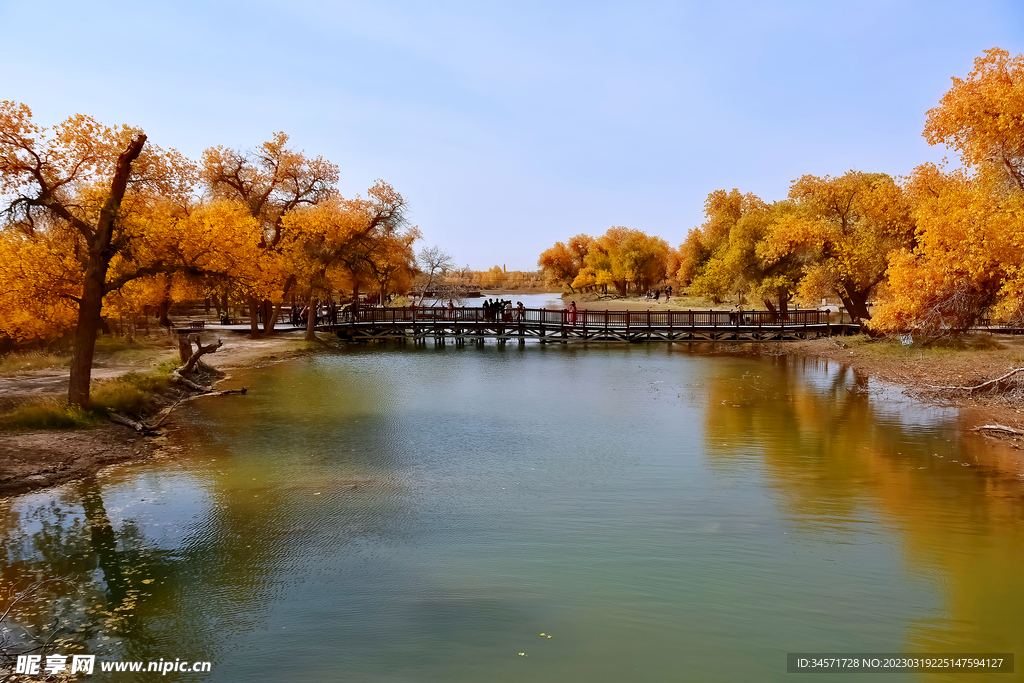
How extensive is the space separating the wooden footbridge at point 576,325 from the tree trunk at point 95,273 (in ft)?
95.1

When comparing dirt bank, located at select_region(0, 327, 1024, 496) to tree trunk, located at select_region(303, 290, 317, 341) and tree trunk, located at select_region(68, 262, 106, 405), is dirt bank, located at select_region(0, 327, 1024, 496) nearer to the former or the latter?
tree trunk, located at select_region(303, 290, 317, 341)

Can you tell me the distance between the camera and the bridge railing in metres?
44.3

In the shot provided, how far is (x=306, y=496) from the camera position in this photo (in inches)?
492

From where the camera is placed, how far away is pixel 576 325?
147 feet

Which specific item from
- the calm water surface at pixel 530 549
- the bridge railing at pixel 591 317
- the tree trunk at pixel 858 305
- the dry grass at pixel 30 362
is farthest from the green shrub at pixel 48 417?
the tree trunk at pixel 858 305

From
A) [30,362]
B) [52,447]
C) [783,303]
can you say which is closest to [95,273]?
[52,447]

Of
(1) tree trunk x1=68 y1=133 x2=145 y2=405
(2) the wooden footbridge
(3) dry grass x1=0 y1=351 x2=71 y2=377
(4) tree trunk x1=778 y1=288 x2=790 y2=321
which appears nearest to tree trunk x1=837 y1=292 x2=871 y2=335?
(2) the wooden footbridge

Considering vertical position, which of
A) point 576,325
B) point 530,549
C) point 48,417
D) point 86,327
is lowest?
point 530,549

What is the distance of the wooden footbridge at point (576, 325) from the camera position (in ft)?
144

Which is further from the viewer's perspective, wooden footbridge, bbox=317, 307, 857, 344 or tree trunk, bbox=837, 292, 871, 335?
wooden footbridge, bbox=317, 307, 857, 344

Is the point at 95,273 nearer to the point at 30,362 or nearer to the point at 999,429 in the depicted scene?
the point at 30,362

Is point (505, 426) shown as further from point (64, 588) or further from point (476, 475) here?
point (64, 588)

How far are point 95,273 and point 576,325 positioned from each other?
3225cm

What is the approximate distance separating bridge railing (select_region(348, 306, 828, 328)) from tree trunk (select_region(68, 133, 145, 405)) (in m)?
29.0
